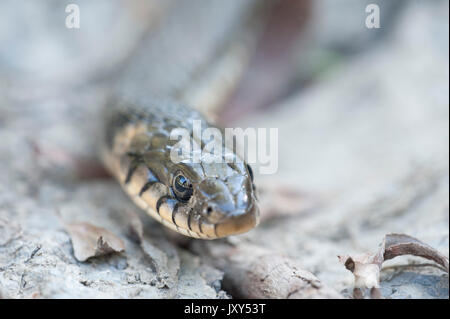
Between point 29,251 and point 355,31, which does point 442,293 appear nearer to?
point 29,251

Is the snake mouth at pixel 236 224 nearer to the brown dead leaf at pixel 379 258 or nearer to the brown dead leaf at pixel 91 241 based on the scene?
the brown dead leaf at pixel 379 258

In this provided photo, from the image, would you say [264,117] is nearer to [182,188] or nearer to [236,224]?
[182,188]

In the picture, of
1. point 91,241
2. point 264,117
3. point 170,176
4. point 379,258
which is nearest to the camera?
point 379,258

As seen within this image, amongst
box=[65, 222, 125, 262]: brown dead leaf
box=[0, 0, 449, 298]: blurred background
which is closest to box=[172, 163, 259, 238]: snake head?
box=[0, 0, 449, 298]: blurred background

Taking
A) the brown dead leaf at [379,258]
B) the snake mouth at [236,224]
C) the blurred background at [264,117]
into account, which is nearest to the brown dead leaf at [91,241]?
the blurred background at [264,117]

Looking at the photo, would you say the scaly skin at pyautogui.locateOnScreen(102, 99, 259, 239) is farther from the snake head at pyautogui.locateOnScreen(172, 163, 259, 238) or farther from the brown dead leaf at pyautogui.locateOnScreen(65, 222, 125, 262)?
the brown dead leaf at pyautogui.locateOnScreen(65, 222, 125, 262)

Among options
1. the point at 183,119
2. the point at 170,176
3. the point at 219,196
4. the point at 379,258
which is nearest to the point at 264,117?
the point at 183,119
